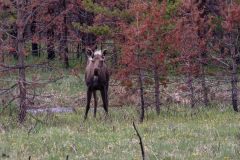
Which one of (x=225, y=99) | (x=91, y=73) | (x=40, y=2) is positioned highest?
(x=40, y=2)

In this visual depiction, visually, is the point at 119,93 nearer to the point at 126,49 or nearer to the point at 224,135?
the point at 126,49

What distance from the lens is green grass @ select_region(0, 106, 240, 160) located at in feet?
37.0

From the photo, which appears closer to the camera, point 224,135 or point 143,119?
point 224,135

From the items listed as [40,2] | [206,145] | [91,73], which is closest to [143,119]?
[91,73]

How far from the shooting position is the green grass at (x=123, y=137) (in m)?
11.3

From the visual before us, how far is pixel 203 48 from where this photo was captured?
71.2ft

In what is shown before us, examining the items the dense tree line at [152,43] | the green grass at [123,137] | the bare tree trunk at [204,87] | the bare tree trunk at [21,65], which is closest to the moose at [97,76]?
the dense tree line at [152,43]

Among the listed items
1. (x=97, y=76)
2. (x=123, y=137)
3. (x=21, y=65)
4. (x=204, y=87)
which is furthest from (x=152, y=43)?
(x=123, y=137)

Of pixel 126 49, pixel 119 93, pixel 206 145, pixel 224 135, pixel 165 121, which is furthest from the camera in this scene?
pixel 119 93

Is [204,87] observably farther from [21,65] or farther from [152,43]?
[21,65]

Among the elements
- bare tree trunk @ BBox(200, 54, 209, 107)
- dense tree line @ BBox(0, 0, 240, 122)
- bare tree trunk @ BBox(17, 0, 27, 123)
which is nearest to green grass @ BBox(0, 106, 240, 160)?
bare tree trunk @ BBox(17, 0, 27, 123)

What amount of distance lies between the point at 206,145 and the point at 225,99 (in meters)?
12.0

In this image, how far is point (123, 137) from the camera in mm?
13617

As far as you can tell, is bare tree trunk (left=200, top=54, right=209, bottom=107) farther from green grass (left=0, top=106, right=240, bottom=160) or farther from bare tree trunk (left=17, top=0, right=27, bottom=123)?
bare tree trunk (left=17, top=0, right=27, bottom=123)
